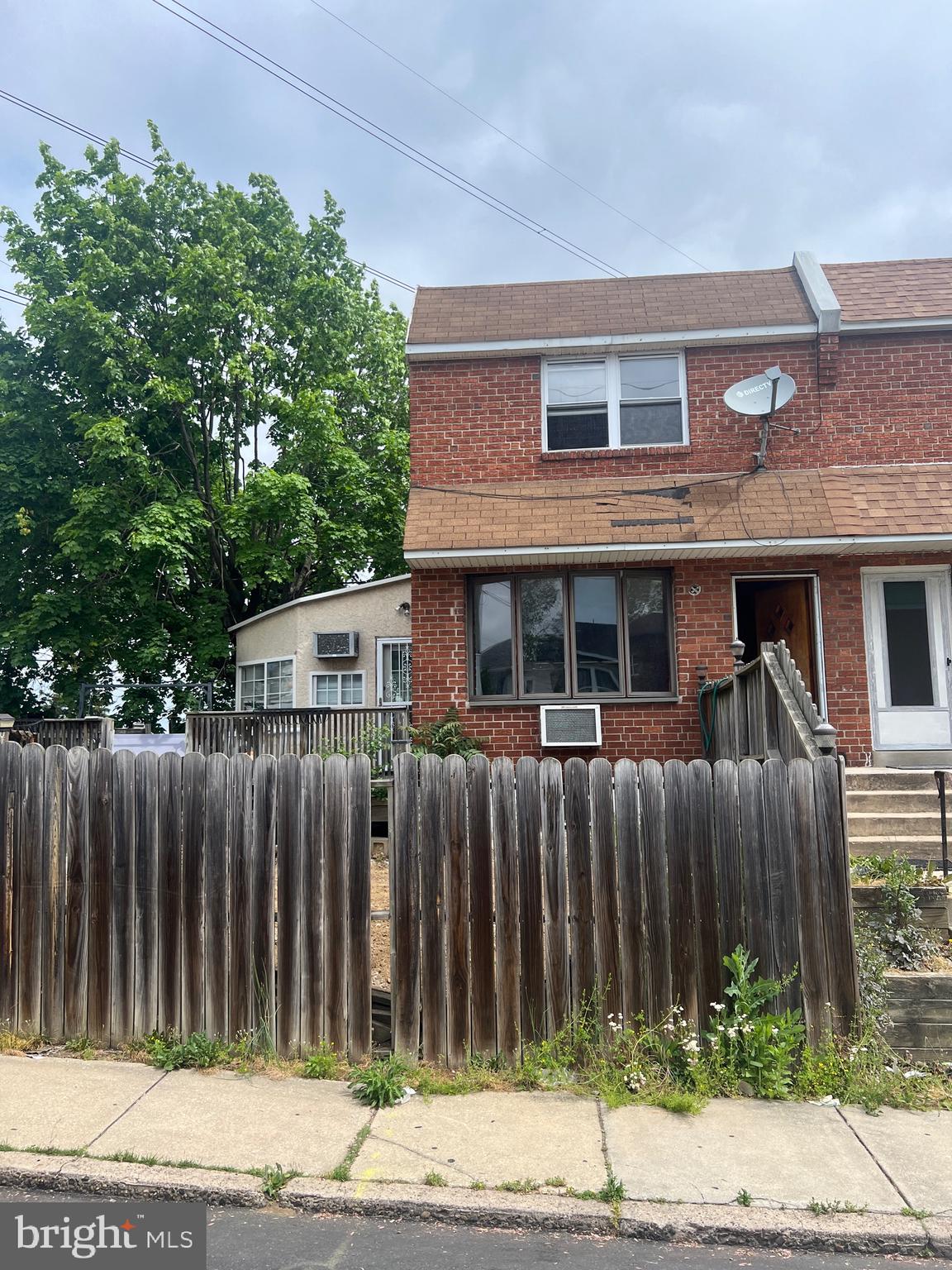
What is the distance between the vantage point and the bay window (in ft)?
34.7

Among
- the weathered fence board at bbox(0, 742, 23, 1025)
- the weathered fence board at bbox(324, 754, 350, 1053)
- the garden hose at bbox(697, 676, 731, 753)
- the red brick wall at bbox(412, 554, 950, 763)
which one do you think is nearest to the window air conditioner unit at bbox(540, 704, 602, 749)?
the red brick wall at bbox(412, 554, 950, 763)

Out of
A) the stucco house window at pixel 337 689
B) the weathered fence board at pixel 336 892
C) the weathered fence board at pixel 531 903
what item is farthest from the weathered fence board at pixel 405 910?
the stucco house window at pixel 337 689

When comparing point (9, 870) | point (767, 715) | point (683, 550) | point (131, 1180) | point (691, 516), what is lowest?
point (131, 1180)

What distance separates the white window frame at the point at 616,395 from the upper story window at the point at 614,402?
0.03 feet

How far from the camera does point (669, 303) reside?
11977mm

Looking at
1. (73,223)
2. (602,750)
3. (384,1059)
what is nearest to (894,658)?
(602,750)

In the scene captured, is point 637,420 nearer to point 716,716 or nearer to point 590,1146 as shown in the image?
point 716,716

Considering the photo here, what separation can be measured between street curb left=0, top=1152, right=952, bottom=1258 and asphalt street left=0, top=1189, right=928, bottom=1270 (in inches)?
1.6

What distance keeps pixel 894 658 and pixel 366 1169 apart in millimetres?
8576

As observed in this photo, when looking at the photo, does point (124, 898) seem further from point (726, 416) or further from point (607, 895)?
point (726, 416)

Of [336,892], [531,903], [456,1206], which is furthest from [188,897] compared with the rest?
[456,1206]

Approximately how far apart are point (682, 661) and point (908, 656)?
2574 mm

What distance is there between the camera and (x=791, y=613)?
11.0 m

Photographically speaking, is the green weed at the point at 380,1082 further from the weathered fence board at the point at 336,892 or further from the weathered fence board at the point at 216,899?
the weathered fence board at the point at 216,899
